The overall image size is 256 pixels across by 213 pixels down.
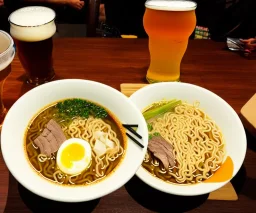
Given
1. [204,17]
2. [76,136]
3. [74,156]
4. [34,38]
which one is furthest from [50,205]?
[204,17]

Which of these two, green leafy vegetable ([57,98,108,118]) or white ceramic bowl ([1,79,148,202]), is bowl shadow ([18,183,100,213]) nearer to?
white ceramic bowl ([1,79,148,202])

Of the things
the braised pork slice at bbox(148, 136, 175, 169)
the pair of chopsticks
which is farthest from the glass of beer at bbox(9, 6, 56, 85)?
the braised pork slice at bbox(148, 136, 175, 169)

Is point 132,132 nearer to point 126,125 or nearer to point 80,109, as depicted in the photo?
point 126,125

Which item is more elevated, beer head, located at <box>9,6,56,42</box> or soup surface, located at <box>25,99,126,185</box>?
beer head, located at <box>9,6,56,42</box>

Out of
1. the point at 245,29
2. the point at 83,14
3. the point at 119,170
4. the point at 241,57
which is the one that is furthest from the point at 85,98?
the point at 83,14

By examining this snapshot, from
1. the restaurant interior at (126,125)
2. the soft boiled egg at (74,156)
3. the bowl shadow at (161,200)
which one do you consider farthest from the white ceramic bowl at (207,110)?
the soft boiled egg at (74,156)

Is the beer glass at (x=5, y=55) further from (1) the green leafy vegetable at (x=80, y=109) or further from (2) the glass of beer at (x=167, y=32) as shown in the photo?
(2) the glass of beer at (x=167, y=32)
